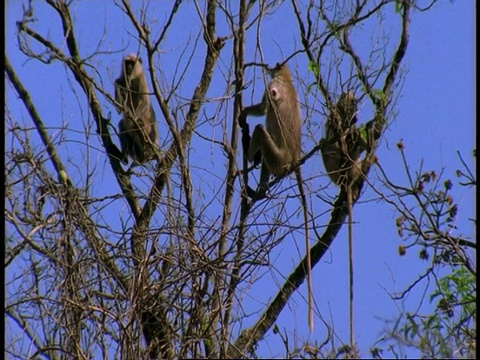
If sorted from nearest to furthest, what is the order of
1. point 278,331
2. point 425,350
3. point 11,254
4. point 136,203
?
point 425,350, point 278,331, point 11,254, point 136,203

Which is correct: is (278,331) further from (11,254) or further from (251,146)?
(251,146)

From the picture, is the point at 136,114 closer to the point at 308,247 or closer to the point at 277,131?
the point at 277,131

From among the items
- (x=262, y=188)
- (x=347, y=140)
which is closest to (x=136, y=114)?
(x=262, y=188)

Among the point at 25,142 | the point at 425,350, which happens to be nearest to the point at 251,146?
the point at 25,142

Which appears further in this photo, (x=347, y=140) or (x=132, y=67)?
(x=132, y=67)

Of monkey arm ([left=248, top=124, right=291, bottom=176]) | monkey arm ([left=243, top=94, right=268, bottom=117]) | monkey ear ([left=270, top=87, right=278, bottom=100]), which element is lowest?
monkey arm ([left=248, top=124, right=291, bottom=176])

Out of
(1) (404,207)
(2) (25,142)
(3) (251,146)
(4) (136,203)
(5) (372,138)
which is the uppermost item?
(3) (251,146)

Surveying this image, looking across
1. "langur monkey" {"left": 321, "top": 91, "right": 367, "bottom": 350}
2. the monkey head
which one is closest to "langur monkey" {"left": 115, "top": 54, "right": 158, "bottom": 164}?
the monkey head

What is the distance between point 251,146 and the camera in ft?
36.3

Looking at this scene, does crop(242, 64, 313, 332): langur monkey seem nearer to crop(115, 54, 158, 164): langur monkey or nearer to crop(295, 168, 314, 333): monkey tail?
crop(295, 168, 314, 333): monkey tail


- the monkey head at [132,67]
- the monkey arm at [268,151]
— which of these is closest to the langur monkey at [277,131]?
the monkey arm at [268,151]

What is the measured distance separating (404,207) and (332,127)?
2013mm

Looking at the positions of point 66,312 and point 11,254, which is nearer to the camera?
point 66,312

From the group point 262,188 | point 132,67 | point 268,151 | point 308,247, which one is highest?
point 132,67
